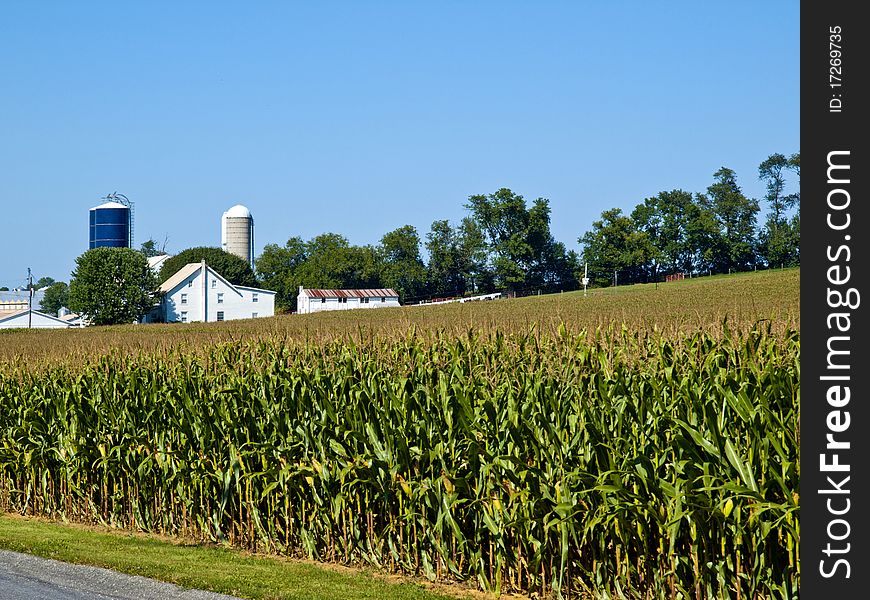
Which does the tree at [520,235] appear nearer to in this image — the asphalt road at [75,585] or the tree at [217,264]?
the tree at [217,264]

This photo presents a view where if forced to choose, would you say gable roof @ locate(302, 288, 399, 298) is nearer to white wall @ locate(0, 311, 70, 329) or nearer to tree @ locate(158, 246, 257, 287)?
tree @ locate(158, 246, 257, 287)

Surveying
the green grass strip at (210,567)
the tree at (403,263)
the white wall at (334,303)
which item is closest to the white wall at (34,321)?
the white wall at (334,303)

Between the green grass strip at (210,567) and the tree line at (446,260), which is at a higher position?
the tree line at (446,260)

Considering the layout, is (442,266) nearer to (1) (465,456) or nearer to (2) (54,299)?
Result: (2) (54,299)

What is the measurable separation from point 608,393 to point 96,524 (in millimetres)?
7367

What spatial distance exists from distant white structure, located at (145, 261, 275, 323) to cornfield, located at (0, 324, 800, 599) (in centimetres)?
9080

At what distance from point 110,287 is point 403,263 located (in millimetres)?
34663

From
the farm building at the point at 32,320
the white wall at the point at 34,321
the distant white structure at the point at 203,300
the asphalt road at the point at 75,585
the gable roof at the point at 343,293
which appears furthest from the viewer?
the gable roof at the point at 343,293

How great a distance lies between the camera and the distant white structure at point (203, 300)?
104 meters

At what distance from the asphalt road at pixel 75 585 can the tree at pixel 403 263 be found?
108 m

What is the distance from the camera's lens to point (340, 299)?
10894cm
